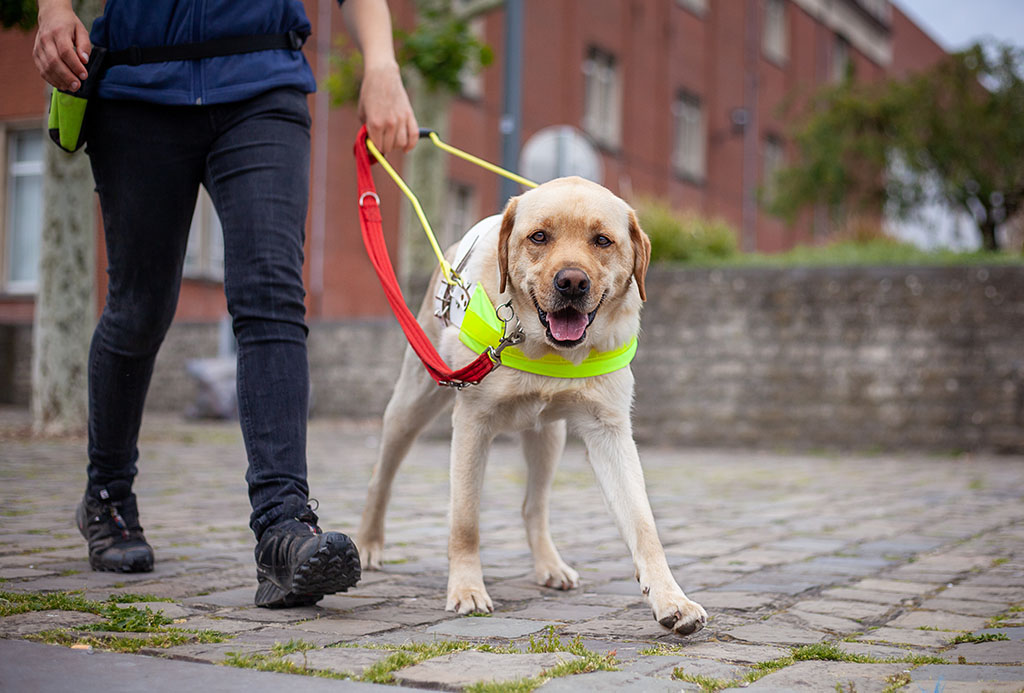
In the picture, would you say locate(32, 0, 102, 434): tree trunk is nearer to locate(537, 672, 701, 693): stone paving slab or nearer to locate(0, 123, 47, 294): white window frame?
locate(0, 123, 47, 294): white window frame

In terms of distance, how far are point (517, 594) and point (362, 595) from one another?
1.70ft

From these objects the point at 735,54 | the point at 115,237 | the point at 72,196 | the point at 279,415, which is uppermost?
the point at 735,54

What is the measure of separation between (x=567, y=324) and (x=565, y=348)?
0.10 m

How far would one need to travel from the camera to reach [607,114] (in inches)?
1092

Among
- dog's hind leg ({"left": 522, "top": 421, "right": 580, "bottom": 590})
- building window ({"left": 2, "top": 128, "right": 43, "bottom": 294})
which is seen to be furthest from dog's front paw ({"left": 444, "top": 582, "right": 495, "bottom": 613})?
building window ({"left": 2, "top": 128, "right": 43, "bottom": 294})

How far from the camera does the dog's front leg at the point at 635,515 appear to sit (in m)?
3.03

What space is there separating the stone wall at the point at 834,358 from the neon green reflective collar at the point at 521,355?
787 cm

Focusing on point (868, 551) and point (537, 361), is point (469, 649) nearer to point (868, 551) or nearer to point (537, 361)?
point (537, 361)

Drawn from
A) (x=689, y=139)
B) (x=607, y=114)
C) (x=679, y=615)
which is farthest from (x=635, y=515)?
(x=689, y=139)

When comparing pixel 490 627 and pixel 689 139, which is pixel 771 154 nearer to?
pixel 689 139

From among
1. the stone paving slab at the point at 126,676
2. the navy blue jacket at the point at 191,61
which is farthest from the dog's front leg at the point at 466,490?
the navy blue jacket at the point at 191,61

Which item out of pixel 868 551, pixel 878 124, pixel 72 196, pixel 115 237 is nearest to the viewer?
pixel 115 237

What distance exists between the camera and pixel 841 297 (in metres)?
11.2

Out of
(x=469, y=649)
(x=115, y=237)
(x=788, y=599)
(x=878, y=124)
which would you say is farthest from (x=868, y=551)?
(x=878, y=124)
